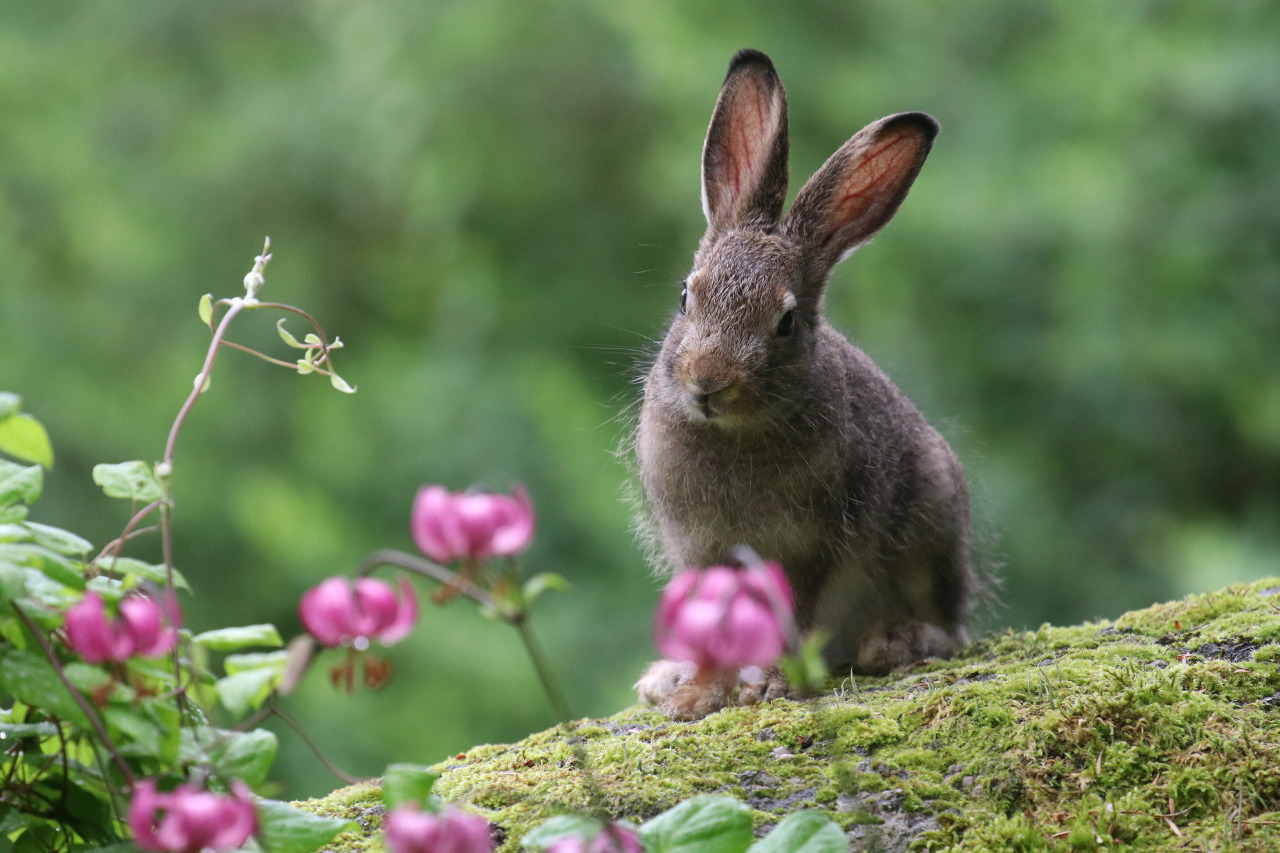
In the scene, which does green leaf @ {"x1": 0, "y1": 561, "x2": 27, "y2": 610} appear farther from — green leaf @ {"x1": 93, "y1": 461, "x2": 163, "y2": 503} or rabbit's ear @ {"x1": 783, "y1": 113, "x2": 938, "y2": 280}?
rabbit's ear @ {"x1": 783, "y1": 113, "x2": 938, "y2": 280}

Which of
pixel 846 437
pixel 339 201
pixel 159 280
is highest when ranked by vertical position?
pixel 339 201

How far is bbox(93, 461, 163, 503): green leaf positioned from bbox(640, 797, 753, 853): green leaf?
96 cm

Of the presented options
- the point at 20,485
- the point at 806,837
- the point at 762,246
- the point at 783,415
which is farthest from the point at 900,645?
the point at 20,485

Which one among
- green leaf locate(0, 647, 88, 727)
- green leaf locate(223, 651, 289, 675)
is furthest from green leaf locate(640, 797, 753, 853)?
green leaf locate(0, 647, 88, 727)

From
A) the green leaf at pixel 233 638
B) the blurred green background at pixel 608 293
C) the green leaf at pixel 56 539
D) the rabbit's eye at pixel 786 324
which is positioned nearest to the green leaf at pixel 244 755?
the green leaf at pixel 233 638

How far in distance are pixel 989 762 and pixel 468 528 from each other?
4.62 feet

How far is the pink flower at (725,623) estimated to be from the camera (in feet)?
4.55

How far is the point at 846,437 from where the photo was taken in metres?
3.59

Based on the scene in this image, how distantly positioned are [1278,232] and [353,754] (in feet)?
19.3

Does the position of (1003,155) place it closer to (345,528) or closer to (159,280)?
(345,528)

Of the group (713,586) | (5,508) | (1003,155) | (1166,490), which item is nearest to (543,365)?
(1003,155)

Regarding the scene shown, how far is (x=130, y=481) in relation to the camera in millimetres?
2027

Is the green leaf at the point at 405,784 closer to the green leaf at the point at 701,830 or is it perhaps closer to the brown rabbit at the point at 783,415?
the green leaf at the point at 701,830

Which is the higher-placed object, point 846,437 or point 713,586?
point 846,437
